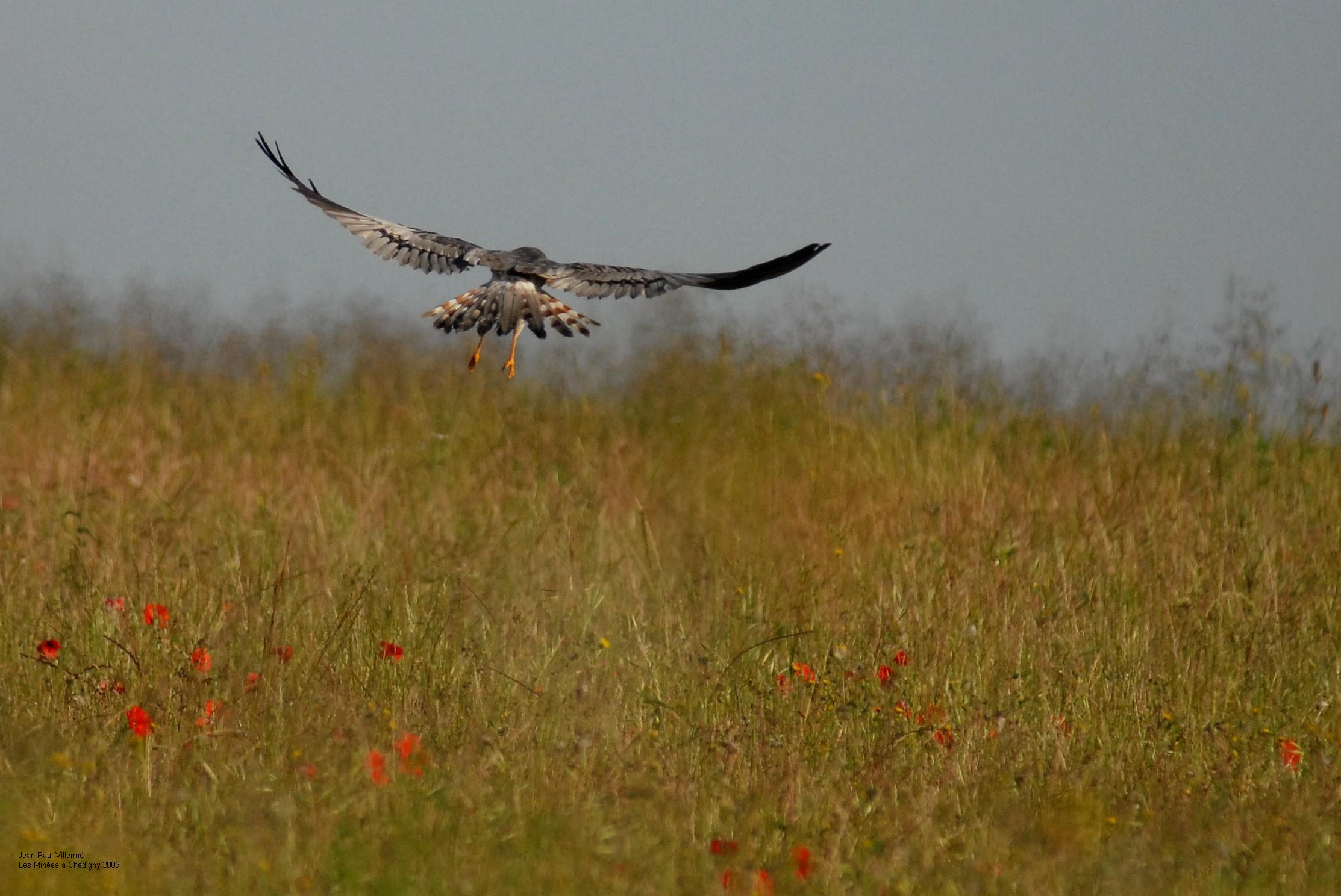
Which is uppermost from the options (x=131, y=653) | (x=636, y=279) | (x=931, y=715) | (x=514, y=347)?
(x=636, y=279)

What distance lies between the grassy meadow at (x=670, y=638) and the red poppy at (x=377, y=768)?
15 millimetres

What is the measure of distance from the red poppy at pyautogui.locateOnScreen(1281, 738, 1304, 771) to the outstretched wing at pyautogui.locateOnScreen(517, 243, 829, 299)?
6.92ft

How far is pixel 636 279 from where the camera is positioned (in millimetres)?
4387

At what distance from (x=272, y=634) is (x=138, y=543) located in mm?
1185

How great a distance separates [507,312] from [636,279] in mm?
460

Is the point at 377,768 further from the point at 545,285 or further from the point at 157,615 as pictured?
the point at 545,285

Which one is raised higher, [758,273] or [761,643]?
[758,273]

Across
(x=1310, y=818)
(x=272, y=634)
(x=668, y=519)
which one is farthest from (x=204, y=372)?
(x=1310, y=818)

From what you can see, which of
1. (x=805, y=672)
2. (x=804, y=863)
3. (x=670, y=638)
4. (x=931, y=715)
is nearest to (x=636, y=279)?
(x=670, y=638)

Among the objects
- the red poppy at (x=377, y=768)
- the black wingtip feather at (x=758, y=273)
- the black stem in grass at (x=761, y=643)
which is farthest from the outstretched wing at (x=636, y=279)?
the red poppy at (x=377, y=768)

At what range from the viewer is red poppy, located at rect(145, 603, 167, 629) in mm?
3554

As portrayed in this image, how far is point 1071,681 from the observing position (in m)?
3.73

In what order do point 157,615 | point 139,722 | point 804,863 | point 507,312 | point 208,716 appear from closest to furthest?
1. point 804,863
2. point 139,722
3. point 208,716
4. point 157,615
5. point 507,312

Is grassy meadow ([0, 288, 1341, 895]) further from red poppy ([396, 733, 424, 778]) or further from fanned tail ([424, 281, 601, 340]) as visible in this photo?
fanned tail ([424, 281, 601, 340])
